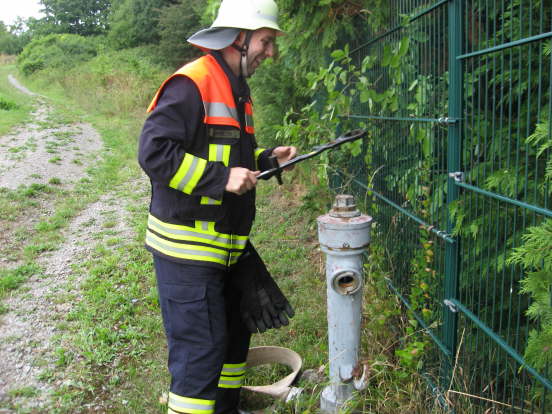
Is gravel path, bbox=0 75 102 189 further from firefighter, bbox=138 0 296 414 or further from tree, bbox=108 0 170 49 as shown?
tree, bbox=108 0 170 49

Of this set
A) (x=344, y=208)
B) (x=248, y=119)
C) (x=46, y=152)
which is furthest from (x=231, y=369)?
(x=46, y=152)

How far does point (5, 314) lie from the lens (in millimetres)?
4281

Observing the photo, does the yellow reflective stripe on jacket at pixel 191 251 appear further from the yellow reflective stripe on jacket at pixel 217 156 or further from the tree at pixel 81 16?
the tree at pixel 81 16

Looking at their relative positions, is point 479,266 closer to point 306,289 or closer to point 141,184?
point 306,289

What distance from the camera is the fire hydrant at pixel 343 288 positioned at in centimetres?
241

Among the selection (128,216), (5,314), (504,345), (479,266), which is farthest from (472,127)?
(128,216)

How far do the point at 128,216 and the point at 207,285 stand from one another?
5032 mm

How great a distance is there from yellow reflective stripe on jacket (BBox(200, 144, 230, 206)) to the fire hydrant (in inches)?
20.6

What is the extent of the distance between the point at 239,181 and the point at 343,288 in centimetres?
Answer: 76

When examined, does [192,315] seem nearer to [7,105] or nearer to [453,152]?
[453,152]

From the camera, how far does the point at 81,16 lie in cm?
4056

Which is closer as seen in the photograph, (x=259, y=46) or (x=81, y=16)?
(x=259, y=46)

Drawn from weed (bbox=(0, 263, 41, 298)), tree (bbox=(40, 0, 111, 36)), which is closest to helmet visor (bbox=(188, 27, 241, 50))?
weed (bbox=(0, 263, 41, 298))

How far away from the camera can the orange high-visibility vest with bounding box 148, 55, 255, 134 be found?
2236mm
